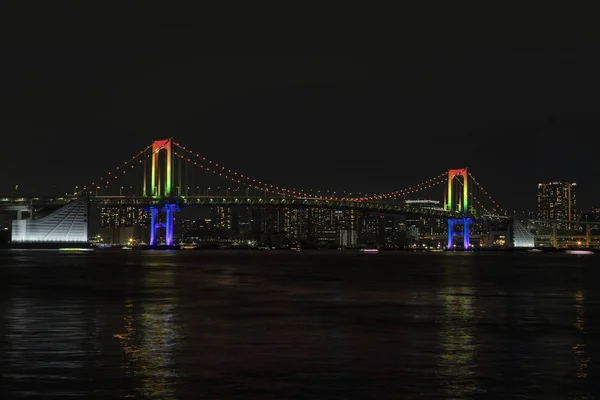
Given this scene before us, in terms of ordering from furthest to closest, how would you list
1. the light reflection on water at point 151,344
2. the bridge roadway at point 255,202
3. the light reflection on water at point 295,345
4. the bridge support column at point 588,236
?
the bridge support column at point 588,236 < the bridge roadway at point 255,202 < the light reflection on water at point 151,344 < the light reflection on water at point 295,345

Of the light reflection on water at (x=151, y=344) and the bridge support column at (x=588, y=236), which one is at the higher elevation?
the bridge support column at (x=588, y=236)

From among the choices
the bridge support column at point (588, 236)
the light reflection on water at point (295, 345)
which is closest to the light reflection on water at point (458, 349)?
the light reflection on water at point (295, 345)

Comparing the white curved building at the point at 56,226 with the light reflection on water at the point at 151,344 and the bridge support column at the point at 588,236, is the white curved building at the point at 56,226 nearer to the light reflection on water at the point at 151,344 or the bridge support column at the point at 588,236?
the light reflection on water at the point at 151,344

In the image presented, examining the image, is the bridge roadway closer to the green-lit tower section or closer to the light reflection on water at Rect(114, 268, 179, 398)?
the green-lit tower section

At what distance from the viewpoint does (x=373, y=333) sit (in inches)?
727

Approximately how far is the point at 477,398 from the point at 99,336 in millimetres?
8297

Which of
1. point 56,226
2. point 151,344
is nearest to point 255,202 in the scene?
point 56,226

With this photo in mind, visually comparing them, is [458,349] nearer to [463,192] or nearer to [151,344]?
[151,344]

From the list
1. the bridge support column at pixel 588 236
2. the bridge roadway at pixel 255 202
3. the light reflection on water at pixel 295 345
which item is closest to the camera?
the light reflection on water at pixel 295 345

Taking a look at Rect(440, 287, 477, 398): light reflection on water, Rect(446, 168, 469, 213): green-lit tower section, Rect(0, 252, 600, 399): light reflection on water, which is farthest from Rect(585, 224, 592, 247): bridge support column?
Rect(440, 287, 477, 398): light reflection on water

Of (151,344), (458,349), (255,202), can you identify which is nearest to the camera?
(458,349)

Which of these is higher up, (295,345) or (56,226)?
(56,226)

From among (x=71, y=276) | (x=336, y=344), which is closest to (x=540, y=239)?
(x=71, y=276)

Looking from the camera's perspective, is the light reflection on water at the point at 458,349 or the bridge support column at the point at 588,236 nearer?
the light reflection on water at the point at 458,349
